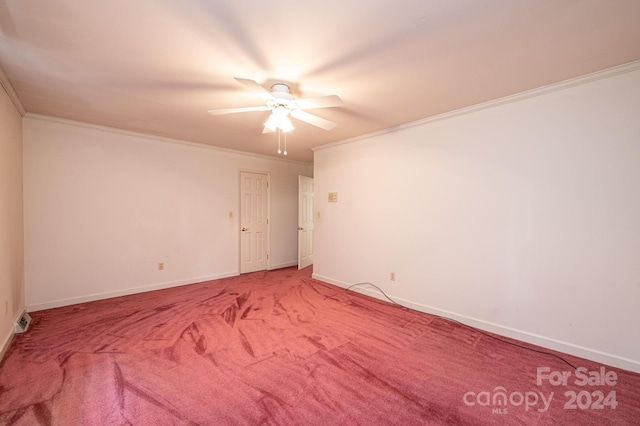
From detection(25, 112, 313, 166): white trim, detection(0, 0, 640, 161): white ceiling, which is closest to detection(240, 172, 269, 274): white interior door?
detection(25, 112, 313, 166): white trim

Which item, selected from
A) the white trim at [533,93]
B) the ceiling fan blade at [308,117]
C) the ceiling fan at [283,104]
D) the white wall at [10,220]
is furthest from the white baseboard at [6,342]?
the white trim at [533,93]

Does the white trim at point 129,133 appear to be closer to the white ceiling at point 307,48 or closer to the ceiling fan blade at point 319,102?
the white ceiling at point 307,48

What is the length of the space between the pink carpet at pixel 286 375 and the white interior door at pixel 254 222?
213 cm

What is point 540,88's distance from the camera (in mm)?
2486

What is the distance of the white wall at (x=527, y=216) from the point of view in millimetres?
2197

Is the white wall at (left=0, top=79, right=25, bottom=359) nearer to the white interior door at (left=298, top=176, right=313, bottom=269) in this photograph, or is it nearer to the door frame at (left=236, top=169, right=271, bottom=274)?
the door frame at (left=236, top=169, right=271, bottom=274)

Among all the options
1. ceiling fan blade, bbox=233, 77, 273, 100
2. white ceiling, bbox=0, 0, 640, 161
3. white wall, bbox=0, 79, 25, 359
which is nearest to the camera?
white ceiling, bbox=0, 0, 640, 161

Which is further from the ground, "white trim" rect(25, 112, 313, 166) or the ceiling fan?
"white trim" rect(25, 112, 313, 166)

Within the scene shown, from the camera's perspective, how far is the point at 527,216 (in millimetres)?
2629

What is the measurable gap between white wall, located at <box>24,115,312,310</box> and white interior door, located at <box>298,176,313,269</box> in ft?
3.75

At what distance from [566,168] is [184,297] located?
485cm

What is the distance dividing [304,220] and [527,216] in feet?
13.1

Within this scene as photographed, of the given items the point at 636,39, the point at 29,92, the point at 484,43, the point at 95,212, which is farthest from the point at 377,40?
the point at 95,212

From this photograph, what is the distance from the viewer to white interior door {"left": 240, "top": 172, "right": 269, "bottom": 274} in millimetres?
5281
